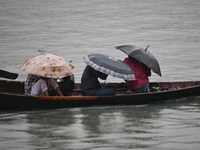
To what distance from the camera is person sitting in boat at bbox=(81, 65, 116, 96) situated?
14828mm

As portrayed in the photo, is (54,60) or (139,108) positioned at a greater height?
(54,60)

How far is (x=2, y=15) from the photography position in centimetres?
4203

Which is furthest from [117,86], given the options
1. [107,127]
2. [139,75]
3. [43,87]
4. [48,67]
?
[107,127]

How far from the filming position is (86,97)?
48.1 ft

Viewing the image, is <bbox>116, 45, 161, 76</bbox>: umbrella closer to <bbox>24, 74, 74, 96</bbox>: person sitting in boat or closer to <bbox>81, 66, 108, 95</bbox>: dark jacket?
<bbox>81, 66, 108, 95</bbox>: dark jacket

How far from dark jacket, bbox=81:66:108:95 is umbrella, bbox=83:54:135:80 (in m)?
0.22

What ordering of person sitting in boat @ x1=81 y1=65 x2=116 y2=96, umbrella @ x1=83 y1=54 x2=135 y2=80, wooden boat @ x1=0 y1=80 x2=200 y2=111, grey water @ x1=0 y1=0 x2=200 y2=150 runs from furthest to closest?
person sitting in boat @ x1=81 y1=65 x2=116 y2=96 < umbrella @ x1=83 y1=54 x2=135 y2=80 < wooden boat @ x1=0 y1=80 x2=200 y2=111 < grey water @ x1=0 y1=0 x2=200 y2=150

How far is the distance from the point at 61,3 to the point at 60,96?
37695 mm

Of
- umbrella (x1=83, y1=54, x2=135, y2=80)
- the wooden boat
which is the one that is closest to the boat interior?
the wooden boat

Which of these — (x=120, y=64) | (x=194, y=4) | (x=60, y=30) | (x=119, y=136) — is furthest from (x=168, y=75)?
(x=194, y=4)

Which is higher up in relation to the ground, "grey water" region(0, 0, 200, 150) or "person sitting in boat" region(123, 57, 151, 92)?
"person sitting in boat" region(123, 57, 151, 92)

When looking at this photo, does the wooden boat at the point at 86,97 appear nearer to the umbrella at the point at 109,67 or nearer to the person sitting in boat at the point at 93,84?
the person sitting in boat at the point at 93,84

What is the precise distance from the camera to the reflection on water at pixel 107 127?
39.1ft

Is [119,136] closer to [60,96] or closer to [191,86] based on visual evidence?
[60,96]
